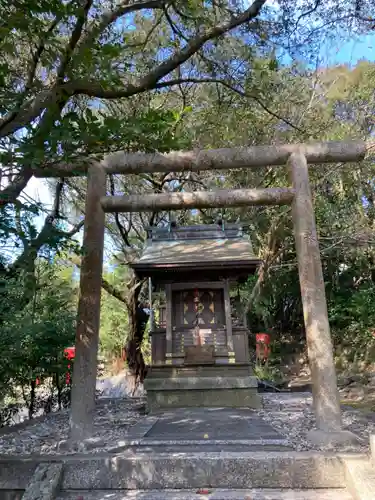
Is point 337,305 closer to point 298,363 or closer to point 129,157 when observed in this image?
point 298,363

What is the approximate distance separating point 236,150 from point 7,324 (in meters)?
4.37

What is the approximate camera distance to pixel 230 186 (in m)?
11.7

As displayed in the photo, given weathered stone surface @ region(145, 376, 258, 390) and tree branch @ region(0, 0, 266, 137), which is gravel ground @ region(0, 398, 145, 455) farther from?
tree branch @ region(0, 0, 266, 137)

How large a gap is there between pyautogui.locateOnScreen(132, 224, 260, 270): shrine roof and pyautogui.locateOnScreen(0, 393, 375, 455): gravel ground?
289 centimetres

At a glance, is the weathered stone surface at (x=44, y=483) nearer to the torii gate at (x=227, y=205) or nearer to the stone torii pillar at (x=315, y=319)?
the torii gate at (x=227, y=205)

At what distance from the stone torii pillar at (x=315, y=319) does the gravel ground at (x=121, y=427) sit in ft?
1.09

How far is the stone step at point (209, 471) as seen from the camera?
3586 millimetres

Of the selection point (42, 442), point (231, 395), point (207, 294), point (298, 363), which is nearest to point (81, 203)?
point (207, 294)

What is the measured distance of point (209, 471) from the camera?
365 centimetres

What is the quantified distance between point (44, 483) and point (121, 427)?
2.25 meters

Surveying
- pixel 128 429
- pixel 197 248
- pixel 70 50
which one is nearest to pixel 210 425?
pixel 128 429

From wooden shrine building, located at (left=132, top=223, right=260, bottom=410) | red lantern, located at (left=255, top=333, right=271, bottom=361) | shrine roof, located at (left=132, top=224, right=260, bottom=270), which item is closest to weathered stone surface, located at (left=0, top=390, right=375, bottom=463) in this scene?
wooden shrine building, located at (left=132, top=223, right=260, bottom=410)

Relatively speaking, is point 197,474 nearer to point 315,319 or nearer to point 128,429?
point 128,429

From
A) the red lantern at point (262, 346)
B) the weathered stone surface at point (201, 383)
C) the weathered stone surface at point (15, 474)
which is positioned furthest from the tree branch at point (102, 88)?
the red lantern at point (262, 346)
